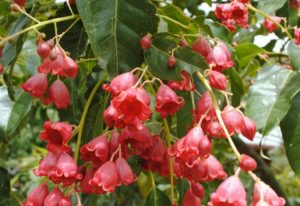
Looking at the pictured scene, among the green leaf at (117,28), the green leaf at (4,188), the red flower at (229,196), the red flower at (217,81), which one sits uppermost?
the green leaf at (117,28)

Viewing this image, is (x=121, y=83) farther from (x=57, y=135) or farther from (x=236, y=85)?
(x=236, y=85)

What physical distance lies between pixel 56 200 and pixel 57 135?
0.10 m

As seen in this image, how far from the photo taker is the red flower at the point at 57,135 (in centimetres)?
88

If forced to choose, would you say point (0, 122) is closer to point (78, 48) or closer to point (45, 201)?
point (78, 48)

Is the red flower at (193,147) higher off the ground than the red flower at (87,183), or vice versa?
the red flower at (193,147)

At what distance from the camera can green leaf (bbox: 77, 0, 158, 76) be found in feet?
2.75

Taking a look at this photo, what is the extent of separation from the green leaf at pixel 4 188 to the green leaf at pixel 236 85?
513 mm

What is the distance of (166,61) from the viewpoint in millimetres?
861

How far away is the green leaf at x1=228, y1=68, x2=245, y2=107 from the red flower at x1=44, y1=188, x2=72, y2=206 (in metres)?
0.40

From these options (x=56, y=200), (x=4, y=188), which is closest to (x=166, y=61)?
(x=56, y=200)

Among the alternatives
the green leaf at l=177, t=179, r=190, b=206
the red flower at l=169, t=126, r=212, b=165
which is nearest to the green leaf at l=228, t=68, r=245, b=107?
the green leaf at l=177, t=179, r=190, b=206

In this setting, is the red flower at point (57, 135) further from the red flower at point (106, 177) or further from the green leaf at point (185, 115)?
the green leaf at point (185, 115)

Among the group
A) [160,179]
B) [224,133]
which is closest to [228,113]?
[224,133]

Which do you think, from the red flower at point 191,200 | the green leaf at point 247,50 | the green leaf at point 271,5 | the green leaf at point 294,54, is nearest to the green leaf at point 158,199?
the red flower at point 191,200
